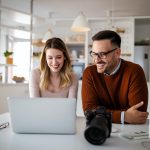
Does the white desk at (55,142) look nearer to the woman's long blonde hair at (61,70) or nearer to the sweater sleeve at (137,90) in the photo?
the sweater sleeve at (137,90)

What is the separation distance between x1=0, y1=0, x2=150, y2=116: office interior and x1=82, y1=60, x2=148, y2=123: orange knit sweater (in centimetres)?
186

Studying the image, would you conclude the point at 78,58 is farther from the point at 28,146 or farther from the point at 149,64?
the point at 28,146

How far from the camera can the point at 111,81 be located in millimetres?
1578

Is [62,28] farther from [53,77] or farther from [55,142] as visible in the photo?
[55,142]

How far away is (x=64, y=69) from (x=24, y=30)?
2.44 metres

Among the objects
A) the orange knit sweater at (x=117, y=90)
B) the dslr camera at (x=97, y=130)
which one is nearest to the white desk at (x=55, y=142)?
the dslr camera at (x=97, y=130)

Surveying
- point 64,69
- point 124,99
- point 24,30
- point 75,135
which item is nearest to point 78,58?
point 24,30

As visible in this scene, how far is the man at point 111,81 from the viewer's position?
4.93 feet

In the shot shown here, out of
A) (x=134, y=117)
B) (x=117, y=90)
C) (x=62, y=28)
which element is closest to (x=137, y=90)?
(x=117, y=90)

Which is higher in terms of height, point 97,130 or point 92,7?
point 92,7

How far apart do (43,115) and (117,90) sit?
68cm

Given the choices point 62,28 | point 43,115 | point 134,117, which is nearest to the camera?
point 43,115

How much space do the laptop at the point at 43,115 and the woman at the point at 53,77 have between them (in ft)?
2.25

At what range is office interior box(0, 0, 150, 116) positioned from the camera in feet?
12.8
